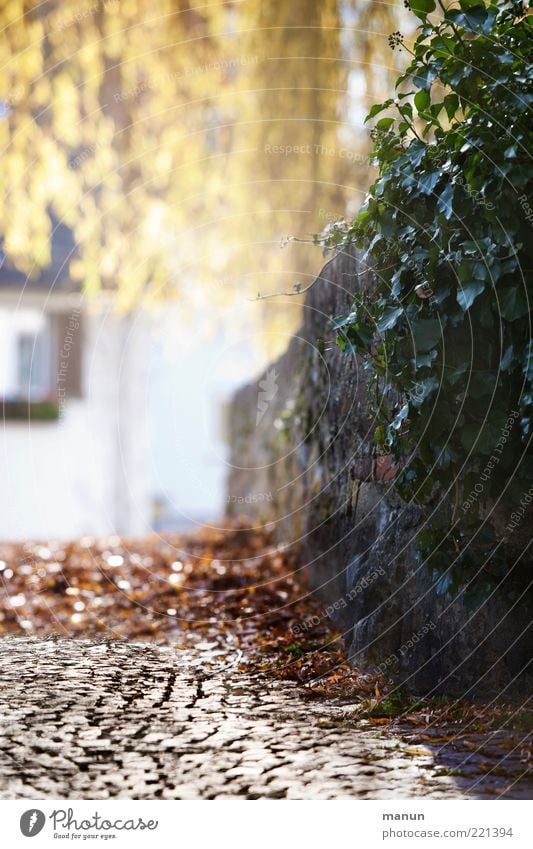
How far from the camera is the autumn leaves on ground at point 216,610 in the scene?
250cm

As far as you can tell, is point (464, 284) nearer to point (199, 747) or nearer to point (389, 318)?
point (389, 318)

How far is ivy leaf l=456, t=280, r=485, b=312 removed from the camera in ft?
7.79

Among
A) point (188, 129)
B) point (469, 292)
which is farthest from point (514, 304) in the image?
point (188, 129)

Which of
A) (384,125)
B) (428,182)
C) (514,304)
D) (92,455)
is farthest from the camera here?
(92,455)

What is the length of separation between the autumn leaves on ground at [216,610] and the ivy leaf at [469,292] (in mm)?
1051

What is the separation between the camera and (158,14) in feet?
20.2

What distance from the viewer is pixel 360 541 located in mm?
3049

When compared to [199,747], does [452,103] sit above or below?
above

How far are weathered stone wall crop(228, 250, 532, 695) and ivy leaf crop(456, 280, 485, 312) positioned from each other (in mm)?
542

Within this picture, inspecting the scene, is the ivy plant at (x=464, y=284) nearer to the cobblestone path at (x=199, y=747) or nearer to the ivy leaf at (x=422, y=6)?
the ivy leaf at (x=422, y=6)

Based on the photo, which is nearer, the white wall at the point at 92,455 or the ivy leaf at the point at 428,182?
the ivy leaf at the point at 428,182

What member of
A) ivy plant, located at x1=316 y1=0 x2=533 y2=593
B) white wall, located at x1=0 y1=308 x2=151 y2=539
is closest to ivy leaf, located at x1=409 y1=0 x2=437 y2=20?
ivy plant, located at x1=316 y1=0 x2=533 y2=593

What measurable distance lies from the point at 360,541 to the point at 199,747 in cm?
106

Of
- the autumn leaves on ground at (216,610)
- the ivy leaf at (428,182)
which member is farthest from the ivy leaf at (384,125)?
the autumn leaves on ground at (216,610)
